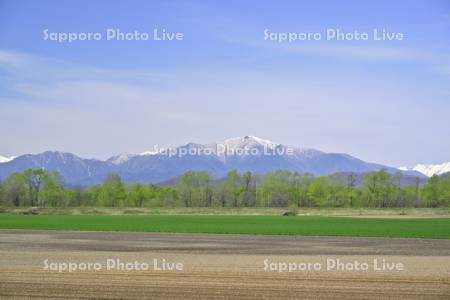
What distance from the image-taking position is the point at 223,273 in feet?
80.6

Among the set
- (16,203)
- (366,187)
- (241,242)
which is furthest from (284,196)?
(241,242)

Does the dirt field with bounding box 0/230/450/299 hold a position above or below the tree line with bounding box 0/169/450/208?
below

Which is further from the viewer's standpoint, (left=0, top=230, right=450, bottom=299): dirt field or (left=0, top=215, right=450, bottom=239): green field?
(left=0, top=215, right=450, bottom=239): green field

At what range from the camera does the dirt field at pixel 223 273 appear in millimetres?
20422

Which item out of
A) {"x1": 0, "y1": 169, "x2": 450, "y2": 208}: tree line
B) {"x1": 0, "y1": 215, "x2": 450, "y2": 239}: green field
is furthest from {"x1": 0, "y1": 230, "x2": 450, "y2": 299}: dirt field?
{"x1": 0, "y1": 169, "x2": 450, "y2": 208}: tree line

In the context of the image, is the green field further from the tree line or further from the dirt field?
the tree line

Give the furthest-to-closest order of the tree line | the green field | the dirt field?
1. the tree line
2. the green field
3. the dirt field

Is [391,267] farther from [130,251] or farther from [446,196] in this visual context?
[446,196]

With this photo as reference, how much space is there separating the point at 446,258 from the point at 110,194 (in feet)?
422

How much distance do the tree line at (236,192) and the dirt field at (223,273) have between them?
11465cm

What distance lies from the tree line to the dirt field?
115m

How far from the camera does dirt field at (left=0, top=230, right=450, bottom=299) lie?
20.4 m

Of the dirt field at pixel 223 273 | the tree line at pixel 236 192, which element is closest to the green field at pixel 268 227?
the dirt field at pixel 223 273

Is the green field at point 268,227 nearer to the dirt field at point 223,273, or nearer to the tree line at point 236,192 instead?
the dirt field at point 223,273
